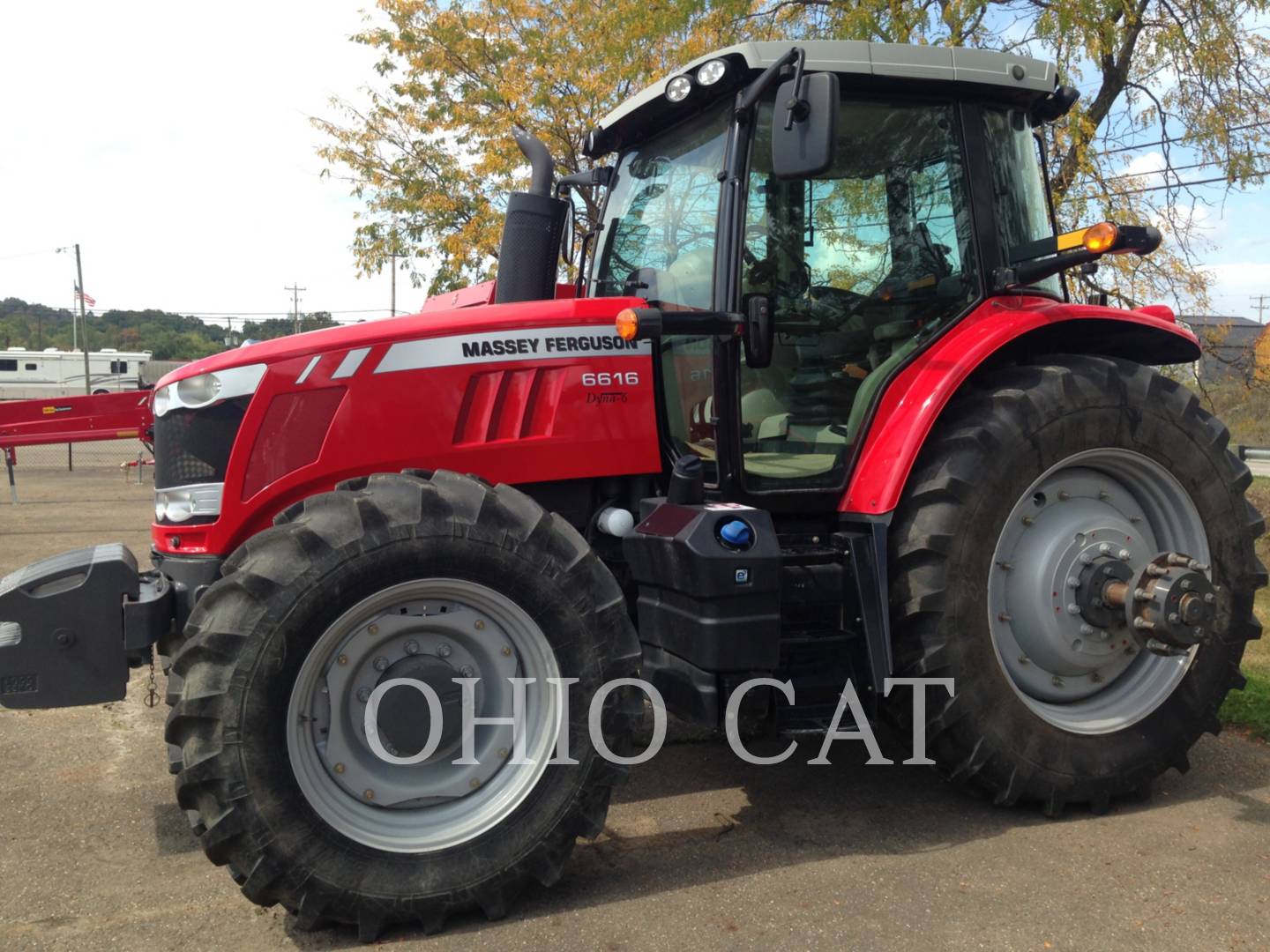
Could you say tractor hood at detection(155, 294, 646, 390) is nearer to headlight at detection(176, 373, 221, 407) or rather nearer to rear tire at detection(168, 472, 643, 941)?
headlight at detection(176, 373, 221, 407)

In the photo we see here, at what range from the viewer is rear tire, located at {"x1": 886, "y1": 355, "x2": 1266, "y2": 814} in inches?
135

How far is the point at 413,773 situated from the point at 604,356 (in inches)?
58.5

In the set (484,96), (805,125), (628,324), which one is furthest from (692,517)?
(484,96)

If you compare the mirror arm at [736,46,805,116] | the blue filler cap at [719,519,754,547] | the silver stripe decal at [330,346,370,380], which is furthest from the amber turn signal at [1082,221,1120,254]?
the silver stripe decal at [330,346,370,380]

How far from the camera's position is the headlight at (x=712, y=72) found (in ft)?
11.4

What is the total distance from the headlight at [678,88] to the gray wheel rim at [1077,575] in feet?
6.12

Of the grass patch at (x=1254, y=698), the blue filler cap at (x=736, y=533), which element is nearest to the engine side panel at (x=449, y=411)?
the blue filler cap at (x=736, y=533)

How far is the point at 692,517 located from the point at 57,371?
5638 cm

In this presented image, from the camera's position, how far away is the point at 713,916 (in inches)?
113

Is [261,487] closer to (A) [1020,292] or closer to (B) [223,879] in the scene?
(B) [223,879]

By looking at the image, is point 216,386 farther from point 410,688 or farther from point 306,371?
point 410,688

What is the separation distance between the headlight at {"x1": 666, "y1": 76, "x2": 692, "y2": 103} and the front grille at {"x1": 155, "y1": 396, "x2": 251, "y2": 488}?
181 cm

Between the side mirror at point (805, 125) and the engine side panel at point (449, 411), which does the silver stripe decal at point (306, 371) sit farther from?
the side mirror at point (805, 125)

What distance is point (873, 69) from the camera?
3.59m
